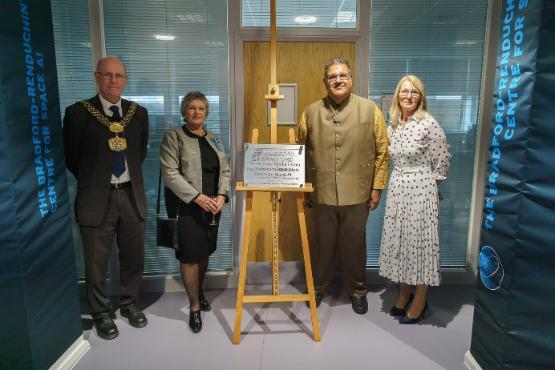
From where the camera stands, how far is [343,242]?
2613 millimetres

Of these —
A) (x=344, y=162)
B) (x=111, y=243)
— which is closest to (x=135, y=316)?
(x=111, y=243)

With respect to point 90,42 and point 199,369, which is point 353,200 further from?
point 90,42

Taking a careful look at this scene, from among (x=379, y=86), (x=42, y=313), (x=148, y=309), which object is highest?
(x=379, y=86)

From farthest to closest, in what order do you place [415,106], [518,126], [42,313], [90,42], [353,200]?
[90,42] < [353,200] < [415,106] < [42,313] < [518,126]

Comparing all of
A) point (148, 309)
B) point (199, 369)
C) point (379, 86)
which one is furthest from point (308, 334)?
point (379, 86)

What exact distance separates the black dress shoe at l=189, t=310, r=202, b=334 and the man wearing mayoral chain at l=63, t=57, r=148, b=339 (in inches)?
12.4

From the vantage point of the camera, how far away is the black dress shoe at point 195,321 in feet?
7.86

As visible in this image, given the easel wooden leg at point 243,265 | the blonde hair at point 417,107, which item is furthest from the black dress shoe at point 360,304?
the blonde hair at point 417,107

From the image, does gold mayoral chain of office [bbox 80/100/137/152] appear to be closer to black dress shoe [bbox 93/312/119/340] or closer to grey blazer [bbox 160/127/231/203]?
grey blazer [bbox 160/127/231/203]

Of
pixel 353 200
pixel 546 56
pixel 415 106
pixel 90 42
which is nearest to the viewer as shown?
pixel 546 56

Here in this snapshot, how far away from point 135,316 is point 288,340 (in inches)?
38.4

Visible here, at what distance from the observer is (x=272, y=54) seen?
2.15m

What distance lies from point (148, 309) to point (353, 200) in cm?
156

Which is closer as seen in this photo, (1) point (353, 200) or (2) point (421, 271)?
(2) point (421, 271)
